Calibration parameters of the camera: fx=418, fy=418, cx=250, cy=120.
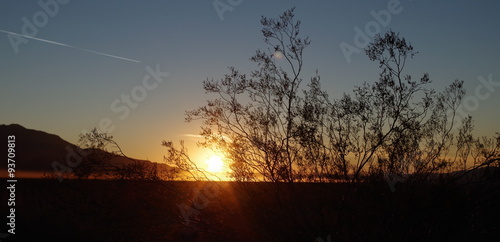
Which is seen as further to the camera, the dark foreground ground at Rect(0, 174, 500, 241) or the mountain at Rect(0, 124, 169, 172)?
the mountain at Rect(0, 124, 169, 172)

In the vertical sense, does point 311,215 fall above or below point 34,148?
below

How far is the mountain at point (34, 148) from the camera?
511 ft

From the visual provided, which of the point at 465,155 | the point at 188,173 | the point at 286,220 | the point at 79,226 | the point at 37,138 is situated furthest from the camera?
the point at 37,138

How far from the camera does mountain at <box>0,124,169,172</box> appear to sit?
6132 inches

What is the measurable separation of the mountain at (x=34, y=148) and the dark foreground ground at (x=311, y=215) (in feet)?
467

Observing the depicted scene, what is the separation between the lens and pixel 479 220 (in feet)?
27.1

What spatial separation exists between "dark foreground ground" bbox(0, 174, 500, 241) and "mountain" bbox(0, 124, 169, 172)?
14241 centimetres

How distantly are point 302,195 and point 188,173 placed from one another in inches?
131

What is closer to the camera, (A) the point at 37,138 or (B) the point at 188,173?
(B) the point at 188,173

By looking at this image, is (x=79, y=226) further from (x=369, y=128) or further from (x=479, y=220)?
(x=479, y=220)

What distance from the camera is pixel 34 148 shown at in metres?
174

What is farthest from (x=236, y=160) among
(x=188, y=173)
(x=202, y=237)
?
(x=202, y=237)

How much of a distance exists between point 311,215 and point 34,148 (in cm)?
18695

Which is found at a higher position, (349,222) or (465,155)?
(465,155)
